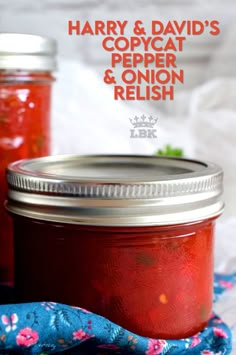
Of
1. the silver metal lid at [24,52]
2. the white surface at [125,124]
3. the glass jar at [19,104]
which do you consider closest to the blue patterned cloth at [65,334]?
the glass jar at [19,104]

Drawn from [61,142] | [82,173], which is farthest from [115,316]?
[61,142]

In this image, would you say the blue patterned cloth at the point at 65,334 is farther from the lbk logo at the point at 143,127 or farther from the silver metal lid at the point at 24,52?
the lbk logo at the point at 143,127

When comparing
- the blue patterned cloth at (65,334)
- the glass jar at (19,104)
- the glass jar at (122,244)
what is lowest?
the blue patterned cloth at (65,334)

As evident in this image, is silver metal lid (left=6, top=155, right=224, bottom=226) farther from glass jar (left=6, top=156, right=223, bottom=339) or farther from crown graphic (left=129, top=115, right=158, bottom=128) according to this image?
crown graphic (left=129, top=115, right=158, bottom=128)

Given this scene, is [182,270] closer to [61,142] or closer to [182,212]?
[182,212]

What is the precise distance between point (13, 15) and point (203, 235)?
963mm

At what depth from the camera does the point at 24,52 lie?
949mm

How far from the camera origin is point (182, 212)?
0.75m

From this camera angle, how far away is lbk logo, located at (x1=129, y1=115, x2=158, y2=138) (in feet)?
4.43

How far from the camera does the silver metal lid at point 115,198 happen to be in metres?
0.73

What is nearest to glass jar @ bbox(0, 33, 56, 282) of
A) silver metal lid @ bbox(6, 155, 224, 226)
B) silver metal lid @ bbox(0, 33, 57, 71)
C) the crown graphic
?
silver metal lid @ bbox(0, 33, 57, 71)

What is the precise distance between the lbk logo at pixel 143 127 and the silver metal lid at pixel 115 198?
53cm

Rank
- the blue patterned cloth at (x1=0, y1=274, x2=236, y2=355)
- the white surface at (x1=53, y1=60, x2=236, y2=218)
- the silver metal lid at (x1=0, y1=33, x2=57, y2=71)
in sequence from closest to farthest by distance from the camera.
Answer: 1. the blue patterned cloth at (x1=0, y1=274, x2=236, y2=355)
2. the silver metal lid at (x1=0, y1=33, x2=57, y2=71)
3. the white surface at (x1=53, y1=60, x2=236, y2=218)

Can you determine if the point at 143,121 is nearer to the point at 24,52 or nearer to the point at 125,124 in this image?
the point at 125,124
